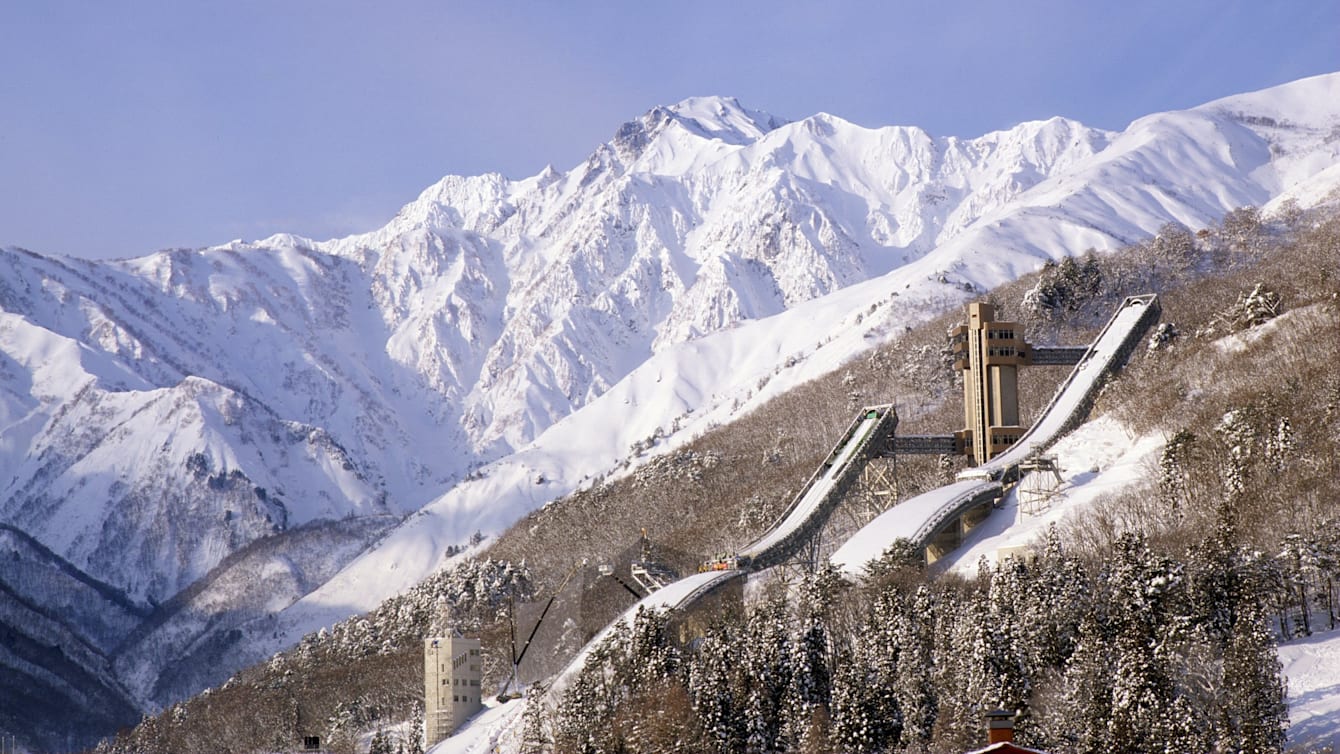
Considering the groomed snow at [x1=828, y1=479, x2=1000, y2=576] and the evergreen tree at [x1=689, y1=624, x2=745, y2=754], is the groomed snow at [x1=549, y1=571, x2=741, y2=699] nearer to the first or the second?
the groomed snow at [x1=828, y1=479, x2=1000, y2=576]

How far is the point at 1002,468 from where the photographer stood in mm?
116000

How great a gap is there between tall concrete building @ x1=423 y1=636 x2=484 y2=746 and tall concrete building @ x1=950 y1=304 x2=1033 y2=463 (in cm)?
4339

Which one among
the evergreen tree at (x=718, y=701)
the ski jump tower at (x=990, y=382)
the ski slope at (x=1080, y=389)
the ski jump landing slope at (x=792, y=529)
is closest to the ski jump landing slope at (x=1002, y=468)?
the ski slope at (x=1080, y=389)

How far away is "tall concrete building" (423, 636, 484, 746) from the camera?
121m

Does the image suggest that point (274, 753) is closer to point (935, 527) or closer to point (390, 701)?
point (390, 701)

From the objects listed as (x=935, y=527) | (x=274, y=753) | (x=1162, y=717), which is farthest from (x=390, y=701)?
(x=1162, y=717)

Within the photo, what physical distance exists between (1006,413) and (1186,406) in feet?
80.2

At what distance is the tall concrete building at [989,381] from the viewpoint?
5285 inches

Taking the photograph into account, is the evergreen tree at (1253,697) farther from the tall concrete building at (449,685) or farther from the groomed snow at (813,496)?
the tall concrete building at (449,685)

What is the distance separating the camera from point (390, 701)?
141 meters

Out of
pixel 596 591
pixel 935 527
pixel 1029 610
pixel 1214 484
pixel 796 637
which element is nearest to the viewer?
pixel 1029 610

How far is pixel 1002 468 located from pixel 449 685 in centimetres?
4220

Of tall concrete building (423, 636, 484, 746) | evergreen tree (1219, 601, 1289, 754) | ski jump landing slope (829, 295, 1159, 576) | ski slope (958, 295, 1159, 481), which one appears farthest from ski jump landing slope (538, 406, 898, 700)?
evergreen tree (1219, 601, 1289, 754)

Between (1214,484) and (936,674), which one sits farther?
(1214,484)
